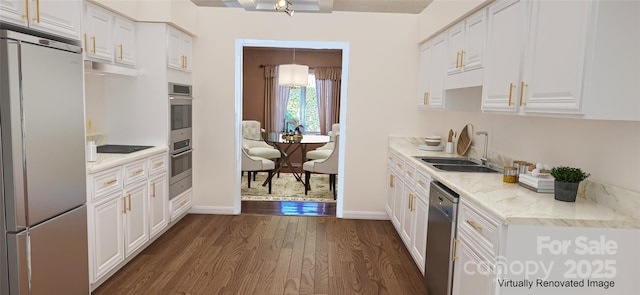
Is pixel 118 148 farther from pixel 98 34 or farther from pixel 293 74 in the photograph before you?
pixel 293 74

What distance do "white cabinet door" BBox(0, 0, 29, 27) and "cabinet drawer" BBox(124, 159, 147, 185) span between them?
4.37 feet

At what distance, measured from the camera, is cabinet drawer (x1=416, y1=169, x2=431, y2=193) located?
122 inches

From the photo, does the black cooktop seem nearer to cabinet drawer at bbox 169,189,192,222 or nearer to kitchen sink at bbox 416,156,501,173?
cabinet drawer at bbox 169,189,192,222

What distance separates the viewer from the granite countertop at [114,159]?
2.85m

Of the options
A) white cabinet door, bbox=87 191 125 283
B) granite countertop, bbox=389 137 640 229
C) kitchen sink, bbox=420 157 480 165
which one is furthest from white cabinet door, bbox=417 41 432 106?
white cabinet door, bbox=87 191 125 283

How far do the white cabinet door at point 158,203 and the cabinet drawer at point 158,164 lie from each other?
0.18 feet

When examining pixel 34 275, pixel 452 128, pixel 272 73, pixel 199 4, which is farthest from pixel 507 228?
pixel 272 73

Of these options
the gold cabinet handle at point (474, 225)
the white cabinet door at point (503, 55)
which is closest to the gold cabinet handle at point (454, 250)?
the gold cabinet handle at point (474, 225)

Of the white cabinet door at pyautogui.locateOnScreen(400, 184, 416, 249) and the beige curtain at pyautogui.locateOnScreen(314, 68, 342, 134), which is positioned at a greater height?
the beige curtain at pyautogui.locateOnScreen(314, 68, 342, 134)

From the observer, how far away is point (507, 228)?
1881mm

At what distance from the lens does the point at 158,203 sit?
12.9 feet

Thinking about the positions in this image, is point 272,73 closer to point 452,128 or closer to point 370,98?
point 370,98

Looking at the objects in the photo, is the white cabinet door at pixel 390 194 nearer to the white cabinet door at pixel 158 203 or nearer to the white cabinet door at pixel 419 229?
the white cabinet door at pixel 419 229

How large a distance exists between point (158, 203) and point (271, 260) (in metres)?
1.20
